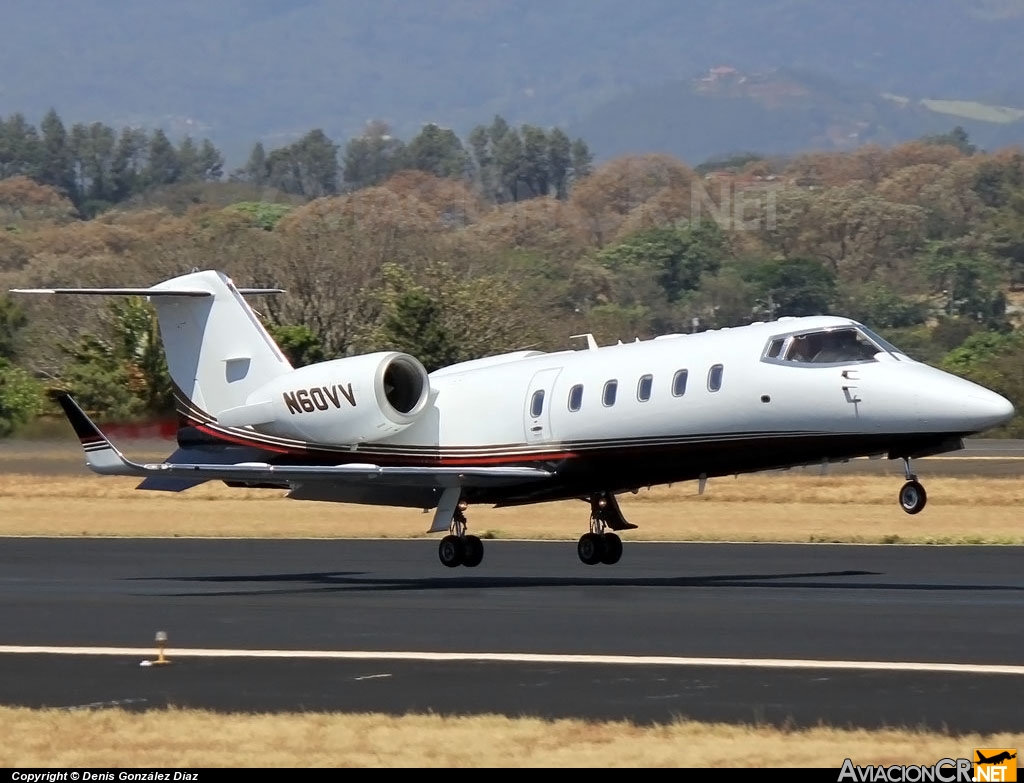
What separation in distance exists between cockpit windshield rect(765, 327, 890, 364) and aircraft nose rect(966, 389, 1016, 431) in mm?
1655

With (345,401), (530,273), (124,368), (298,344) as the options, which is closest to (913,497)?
(345,401)

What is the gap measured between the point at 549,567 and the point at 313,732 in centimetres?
1395

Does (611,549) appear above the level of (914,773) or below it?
below

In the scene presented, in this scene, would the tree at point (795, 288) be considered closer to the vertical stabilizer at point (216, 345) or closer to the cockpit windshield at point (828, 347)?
the vertical stabilizer at point (216, 345)

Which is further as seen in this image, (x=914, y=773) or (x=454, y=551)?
(x=454, y=551)

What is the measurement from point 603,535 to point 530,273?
85.5 m

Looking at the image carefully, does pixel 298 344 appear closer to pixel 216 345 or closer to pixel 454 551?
pixel 216 345

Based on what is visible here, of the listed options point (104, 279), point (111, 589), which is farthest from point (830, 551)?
point (104, 279)

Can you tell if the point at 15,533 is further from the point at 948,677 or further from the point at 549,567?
the point at 948,677

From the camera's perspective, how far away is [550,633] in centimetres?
1822

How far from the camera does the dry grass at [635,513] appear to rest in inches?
1324

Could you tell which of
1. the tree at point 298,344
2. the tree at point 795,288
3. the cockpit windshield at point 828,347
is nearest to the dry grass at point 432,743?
the cockpit windshield at point 828,347

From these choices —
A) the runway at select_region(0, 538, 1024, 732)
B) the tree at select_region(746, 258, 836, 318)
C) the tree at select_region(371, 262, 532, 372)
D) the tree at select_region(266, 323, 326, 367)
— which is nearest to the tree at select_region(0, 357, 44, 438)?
the tree at select_region(266, 323, 326, 367)

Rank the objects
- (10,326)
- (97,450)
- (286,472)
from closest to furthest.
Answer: (97,450), (286,472), (10,326)
